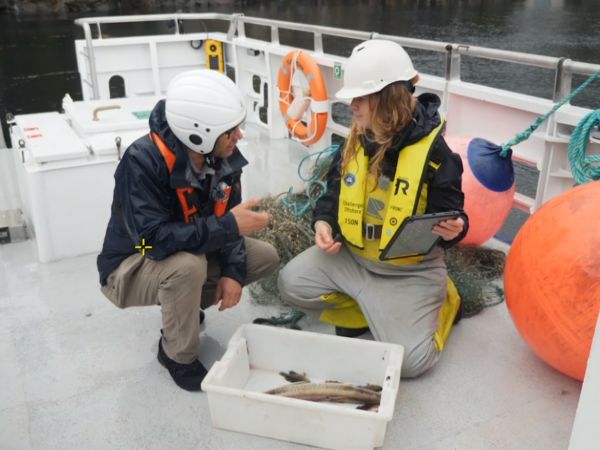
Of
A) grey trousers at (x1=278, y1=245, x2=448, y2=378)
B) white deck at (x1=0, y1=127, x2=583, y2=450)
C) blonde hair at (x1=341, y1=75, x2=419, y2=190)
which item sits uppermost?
blonde hair at (x1=341, y1=75, x2=419, y2=190)

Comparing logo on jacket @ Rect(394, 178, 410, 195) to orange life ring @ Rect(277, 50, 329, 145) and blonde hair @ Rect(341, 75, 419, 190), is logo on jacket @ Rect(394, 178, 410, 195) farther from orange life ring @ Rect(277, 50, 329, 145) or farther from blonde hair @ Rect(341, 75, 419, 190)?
orange life ring @ Rect(277, 50, 329, 145)

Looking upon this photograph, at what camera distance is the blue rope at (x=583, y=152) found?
255 cm

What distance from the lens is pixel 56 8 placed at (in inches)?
1326

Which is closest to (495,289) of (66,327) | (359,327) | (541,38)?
(359,327)

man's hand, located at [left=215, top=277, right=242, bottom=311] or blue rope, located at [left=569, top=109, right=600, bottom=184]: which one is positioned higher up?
blue rope, located at [left=569, top=109, right=600, bottom=184]

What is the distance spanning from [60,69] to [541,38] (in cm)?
1441

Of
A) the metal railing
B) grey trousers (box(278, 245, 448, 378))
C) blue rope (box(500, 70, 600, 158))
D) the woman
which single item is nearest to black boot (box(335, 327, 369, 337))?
the woman

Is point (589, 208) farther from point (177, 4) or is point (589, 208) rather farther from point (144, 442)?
point (177, 4)

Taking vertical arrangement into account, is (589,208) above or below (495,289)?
above

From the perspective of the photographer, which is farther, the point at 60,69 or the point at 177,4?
the point at 177,4

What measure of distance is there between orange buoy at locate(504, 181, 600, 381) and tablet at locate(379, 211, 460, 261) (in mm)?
309

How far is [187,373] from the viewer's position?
223cm

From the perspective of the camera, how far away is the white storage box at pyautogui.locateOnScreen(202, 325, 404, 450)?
1875mm

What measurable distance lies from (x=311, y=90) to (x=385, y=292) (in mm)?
2485
